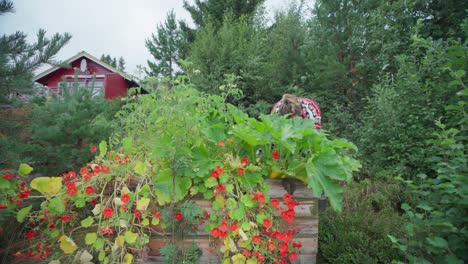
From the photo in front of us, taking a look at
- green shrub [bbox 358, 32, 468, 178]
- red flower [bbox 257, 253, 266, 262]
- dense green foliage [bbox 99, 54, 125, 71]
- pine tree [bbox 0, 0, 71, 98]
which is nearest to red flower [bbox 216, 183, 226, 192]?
red flower [bbox 257, 253, 266, 262]

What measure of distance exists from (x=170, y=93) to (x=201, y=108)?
0.23 meters

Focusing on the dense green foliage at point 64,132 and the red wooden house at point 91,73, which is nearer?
the dense green foliage at point 64,132

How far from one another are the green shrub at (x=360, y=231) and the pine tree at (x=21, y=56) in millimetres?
2213

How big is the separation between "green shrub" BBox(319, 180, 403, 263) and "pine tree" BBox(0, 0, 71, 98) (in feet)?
7.26

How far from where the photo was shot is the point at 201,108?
76.7 inches

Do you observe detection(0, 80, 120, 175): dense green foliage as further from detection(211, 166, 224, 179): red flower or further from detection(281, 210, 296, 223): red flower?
detection(281, 210, 296, 223): red flower

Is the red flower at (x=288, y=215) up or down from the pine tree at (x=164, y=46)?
down

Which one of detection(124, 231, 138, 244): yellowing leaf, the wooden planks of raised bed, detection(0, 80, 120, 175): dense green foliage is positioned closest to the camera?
detection(124, 231, 138, 244): yellowing leaf

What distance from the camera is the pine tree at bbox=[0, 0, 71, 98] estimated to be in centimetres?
154

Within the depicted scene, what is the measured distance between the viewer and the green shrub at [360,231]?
1954mm

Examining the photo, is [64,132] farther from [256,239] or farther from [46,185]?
[256,239]

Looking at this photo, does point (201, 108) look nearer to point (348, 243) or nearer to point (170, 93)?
point (170, 93)

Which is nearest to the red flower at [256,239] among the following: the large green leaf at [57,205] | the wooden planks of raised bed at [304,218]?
the wooden planks of raised bed at [304,218]

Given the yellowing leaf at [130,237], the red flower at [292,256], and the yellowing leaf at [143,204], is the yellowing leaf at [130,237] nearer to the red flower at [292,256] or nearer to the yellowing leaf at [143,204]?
the yellowing leaf at [143,204]
